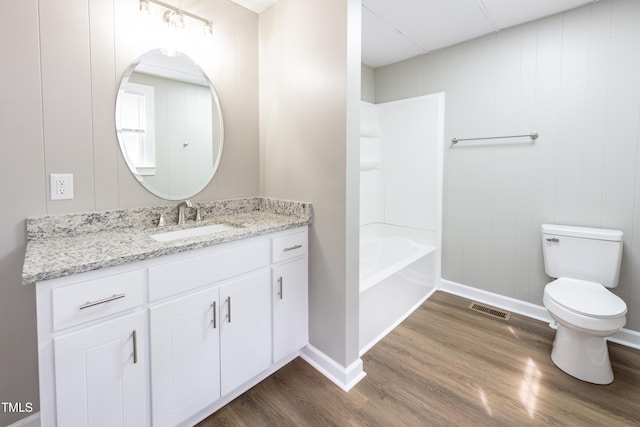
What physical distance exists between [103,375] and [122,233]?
2.24 ft

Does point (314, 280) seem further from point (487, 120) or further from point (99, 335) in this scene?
point (487, 120)

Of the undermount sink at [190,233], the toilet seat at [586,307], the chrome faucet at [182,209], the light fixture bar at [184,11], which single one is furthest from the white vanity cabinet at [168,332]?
the toilet seat at [586,307]

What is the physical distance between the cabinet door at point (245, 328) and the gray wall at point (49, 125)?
75cm

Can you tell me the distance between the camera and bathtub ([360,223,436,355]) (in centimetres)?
212

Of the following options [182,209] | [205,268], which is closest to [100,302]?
[205,268]

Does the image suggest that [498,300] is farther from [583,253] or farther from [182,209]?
[182,209]

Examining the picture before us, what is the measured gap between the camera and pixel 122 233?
5.03 ft

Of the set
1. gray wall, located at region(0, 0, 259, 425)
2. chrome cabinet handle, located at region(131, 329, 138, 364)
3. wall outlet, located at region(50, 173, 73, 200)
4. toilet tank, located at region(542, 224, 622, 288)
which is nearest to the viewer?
chrome cabinet handle, located at region(131, 329, 138, 364)

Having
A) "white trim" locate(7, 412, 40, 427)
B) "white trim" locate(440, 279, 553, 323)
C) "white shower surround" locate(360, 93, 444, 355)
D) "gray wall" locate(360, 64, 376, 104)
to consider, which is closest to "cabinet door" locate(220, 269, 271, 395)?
"white trim" locate(7, 412, 40, 427)

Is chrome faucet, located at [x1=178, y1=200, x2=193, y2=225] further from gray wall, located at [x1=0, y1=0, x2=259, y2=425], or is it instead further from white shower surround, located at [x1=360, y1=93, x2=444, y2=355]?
white shower surround, located at [x1=360, y1=93, x2=444, y2=355]

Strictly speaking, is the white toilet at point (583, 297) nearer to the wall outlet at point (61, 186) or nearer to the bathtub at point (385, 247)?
the bathtub at point (385, 247)

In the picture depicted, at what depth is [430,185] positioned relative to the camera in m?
3.01

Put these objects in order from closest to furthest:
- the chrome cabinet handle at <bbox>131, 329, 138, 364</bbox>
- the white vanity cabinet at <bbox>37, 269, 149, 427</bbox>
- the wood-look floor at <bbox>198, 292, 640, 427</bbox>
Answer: the white vanity cabinet at <bbox>37, 269, 149, 427</bbox>
the chrome cabinet handle at <bbox>131, 329, 138, 364</bbox>
the wood-look floor at <bbox>198, 292, 640, 427</bbox>

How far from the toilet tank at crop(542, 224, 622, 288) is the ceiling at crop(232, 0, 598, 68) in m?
1.59
